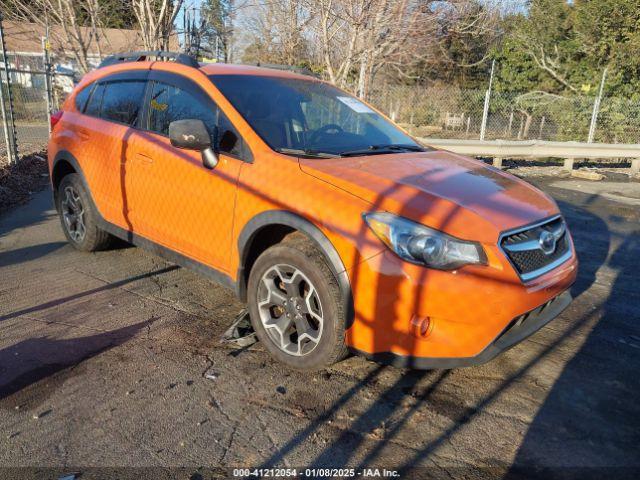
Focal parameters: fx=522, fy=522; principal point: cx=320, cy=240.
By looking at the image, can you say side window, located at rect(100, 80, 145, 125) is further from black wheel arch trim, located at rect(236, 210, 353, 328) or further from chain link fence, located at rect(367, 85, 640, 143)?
chain link fence, located at rect(367, 85, 640, 143)

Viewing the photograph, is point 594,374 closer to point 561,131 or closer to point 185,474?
point 185,474

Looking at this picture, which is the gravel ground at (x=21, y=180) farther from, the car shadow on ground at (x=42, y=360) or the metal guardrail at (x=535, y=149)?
the metal guardrail at (x=535, y=149)

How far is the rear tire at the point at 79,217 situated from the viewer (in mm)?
5035

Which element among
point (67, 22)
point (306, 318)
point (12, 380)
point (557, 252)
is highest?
point (67, 22)

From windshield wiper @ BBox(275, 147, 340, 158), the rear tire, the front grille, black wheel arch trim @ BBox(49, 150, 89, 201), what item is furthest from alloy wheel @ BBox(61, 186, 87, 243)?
the front grille

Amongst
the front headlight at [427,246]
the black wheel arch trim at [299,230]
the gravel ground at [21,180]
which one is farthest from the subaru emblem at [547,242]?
the gravel ground at [21,180]

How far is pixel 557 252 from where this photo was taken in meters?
3.35

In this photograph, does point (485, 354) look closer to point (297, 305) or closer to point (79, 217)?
point (297, 305)

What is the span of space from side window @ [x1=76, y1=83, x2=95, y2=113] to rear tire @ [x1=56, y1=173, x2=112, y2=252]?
0.68 meters

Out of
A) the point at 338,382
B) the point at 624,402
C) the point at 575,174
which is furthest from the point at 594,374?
the point at 575,174

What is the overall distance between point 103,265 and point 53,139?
1.48 meters

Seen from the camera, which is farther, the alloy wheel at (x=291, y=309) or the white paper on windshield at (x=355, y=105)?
the white paper on windshield at (x=355, y=105)

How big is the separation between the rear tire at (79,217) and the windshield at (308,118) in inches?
79.1

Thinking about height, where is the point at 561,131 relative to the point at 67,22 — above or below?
below
